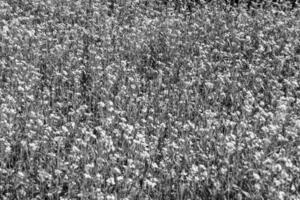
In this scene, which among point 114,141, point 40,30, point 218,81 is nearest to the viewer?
point 114,141

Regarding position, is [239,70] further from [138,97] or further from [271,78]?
[138,97]

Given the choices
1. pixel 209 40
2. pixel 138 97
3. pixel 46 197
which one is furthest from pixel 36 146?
pixel 209 40

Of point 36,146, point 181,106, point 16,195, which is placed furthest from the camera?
point 181,106

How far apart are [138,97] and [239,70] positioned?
151 centimetres

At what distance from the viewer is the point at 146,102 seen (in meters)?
6.31

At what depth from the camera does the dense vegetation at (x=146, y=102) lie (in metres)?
4.98

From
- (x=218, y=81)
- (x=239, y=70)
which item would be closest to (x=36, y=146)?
(x=218, y=81)

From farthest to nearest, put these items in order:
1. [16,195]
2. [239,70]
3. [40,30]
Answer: [40,30]
[239,70]
[16,195]

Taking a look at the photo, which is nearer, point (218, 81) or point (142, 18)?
point (218, 81)

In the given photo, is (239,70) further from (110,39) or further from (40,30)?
(40,30)

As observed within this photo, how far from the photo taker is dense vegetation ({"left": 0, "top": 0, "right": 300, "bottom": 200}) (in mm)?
4980

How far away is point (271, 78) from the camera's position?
23.8 feet

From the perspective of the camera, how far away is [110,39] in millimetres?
7746

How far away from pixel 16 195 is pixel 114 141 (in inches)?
42.1
